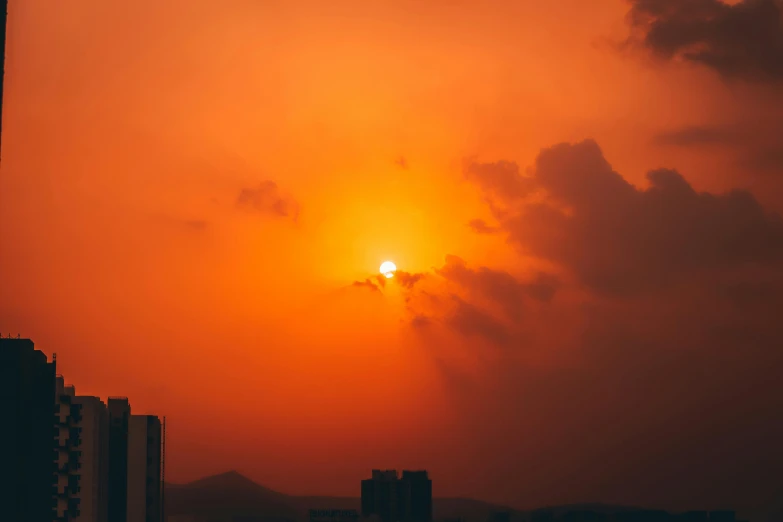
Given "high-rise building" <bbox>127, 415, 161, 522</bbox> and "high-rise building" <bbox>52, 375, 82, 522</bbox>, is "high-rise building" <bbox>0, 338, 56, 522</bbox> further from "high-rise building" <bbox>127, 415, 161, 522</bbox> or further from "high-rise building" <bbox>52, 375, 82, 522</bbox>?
"high-rise building" <bbox>127, 415, 161, 522</bbox>

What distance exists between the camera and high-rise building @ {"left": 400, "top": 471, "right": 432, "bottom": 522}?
147m

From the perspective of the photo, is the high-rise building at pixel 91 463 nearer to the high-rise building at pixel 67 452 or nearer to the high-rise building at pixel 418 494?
the high-rise building at pixel 67 452

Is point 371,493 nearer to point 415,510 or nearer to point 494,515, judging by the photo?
point 415,510

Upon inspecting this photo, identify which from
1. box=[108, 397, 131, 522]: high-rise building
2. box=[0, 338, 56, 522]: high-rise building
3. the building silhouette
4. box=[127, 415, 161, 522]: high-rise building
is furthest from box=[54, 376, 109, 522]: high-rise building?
the building silhouette

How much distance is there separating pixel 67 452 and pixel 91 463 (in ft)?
6.76

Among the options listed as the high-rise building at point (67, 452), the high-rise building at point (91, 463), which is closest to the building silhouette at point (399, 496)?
the high-rise building at point (91, 463)

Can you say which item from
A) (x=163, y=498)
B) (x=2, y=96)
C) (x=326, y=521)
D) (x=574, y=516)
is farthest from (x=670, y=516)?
(x=2, y=96)

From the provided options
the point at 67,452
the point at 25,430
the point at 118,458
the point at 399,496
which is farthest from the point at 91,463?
the point at 399,496

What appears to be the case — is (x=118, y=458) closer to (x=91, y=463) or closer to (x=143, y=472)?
(x=143, y=472)

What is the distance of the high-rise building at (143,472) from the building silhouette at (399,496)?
6149 centimetres

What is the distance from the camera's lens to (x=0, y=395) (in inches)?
2462

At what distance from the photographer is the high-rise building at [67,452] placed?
261 feet

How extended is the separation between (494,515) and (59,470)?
3107 inches

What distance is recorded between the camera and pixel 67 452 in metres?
80.8
